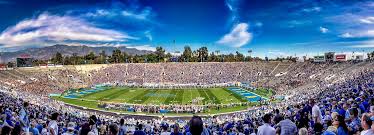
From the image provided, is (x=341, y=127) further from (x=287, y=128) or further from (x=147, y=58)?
(x=147, y=58)

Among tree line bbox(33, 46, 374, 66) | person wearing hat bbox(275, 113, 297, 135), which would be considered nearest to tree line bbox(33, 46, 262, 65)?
tree line bbox(33, 46, 374, 66)

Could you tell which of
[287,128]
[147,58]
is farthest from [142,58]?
[287,128]

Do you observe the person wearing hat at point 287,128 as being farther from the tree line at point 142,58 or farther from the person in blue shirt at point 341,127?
the tree line at point 142,58

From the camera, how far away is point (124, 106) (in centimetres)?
4497

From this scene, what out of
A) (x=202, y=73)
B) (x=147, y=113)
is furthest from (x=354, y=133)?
(x=202, y=73)

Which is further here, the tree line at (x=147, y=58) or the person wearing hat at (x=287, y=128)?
the tree line at (x=147, y=58)

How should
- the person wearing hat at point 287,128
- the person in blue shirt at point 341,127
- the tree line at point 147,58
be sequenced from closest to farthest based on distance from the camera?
1. the person in blue shirt at point 341,127
2. the person wearing hat at point 287,128
3. the tree line at point 147,58

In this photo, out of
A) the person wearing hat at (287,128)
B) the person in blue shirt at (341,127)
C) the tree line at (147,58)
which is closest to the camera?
the person in blue shirt at (341,127)

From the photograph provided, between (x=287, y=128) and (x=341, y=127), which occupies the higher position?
(x=341, y=127)

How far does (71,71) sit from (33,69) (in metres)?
9.45

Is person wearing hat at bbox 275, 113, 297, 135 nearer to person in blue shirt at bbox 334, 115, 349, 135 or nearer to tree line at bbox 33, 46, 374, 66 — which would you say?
person in blue shirt at bbox 334, 115, 349, 135

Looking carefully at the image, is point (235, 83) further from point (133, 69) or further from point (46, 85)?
point (46, 85)

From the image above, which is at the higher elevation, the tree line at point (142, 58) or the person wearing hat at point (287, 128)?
the tree line at point (142, 58)

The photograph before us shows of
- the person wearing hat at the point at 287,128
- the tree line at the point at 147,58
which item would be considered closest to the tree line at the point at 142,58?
the tree line at the point at 147,58
